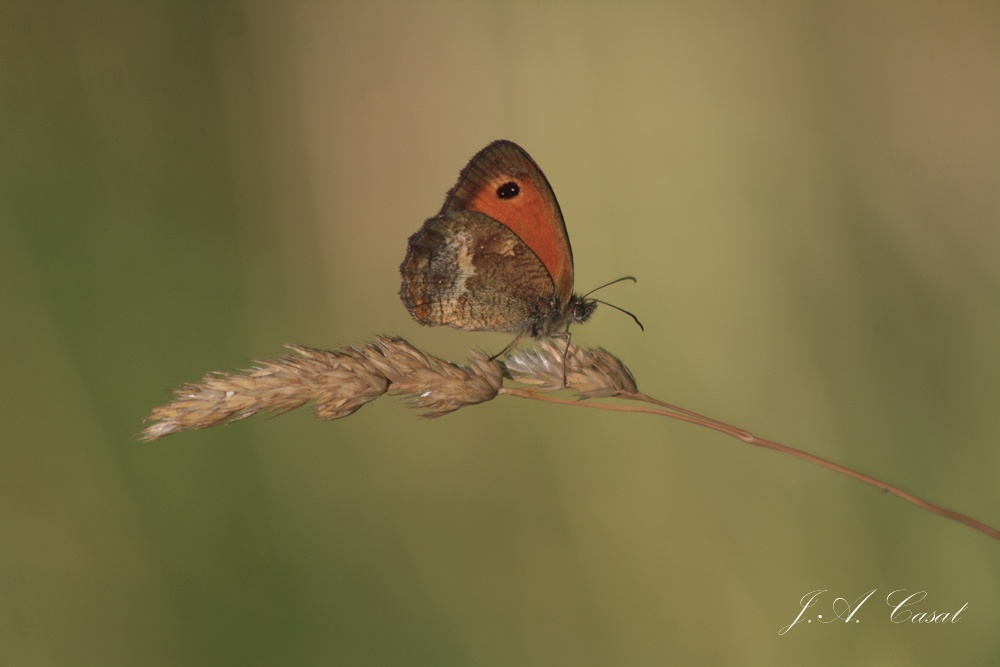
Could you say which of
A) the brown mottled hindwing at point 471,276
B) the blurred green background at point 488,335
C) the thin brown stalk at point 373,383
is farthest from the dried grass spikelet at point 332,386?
the blurred green background at point 488,335

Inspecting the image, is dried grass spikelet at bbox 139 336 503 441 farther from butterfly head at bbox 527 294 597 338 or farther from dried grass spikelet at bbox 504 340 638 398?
butterfly head at bbox 527 294 597 338

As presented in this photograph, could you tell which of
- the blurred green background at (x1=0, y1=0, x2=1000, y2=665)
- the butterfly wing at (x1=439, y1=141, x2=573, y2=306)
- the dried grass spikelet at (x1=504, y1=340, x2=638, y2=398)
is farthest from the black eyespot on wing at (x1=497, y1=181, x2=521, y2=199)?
the blurred green background at (x1=0, y1=0, x2=1000, y2=665)

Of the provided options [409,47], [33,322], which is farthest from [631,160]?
[33,322]

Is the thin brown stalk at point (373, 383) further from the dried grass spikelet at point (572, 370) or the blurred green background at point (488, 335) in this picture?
the blurred green background at point (488, 335)

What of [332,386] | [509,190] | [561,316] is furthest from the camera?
[561,316]

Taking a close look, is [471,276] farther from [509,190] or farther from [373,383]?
Result: [373,383]

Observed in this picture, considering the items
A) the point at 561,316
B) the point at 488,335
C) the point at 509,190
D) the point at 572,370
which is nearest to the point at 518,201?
the point at 509,190

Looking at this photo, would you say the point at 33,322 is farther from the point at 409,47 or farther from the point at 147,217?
the point at 409,47
